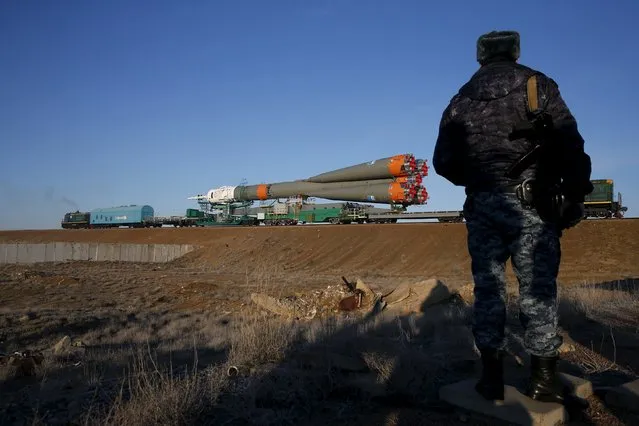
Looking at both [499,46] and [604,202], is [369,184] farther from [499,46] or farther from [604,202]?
[499,46]

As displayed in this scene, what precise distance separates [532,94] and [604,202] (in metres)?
37.2

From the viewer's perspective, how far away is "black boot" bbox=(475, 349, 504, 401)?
3.17 metres

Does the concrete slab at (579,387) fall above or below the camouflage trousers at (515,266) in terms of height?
below

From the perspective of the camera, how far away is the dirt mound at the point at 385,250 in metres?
23.9

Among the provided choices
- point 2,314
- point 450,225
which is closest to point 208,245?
point 450,225

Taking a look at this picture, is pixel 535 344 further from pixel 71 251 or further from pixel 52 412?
pixel 71 251

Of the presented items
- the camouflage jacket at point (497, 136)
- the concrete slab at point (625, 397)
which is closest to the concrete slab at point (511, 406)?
the concrete slab at point (625, 397)

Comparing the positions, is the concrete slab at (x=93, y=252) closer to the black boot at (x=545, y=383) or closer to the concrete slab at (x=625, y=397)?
the black boot at (x=545, y=383)

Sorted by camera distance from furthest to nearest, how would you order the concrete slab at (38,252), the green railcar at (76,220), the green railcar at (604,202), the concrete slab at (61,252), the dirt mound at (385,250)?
the green railcar at (76,220) < the concrete slab at (38,252) < the concrete slab at (61,252) < the green railcar at (604,202) < the dirt mound at (385,250)

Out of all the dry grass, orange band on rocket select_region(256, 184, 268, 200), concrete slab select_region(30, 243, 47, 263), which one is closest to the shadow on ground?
the dry grass

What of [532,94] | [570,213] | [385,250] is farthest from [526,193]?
[385,250]

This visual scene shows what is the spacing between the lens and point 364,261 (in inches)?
1158

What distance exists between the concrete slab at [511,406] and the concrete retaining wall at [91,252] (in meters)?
37.3

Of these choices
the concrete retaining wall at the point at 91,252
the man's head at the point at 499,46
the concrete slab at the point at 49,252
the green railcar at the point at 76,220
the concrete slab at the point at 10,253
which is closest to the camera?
the man's head at the point at 499,46
